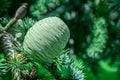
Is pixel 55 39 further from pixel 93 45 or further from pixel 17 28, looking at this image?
pixel 93 45

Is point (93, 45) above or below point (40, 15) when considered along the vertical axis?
below

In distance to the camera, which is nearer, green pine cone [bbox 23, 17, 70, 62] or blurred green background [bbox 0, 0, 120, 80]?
green pine cone [bbox 23, 17, 70, 62]

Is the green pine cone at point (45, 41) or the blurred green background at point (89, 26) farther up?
the green pine cone at point (45, 41)

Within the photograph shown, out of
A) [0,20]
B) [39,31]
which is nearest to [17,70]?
[39,31]

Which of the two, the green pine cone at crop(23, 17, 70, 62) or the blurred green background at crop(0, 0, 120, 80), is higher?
the green pine cone at crop(23, 17, 70, 62)

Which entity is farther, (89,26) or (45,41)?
(89,26)

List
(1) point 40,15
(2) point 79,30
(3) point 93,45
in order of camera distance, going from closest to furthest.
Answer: (1) point 40,15 → (3) point 93,45 → (2) point 79,30

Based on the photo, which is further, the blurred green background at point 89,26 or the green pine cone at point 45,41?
the blurred green background at point 89,26

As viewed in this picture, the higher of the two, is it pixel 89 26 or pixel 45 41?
pixel 45 41
